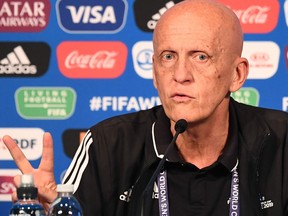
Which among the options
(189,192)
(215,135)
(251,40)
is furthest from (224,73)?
(251,40)

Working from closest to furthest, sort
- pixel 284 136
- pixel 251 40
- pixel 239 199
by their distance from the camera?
pixel 239 199, pixel 284 136, pixel 251 40

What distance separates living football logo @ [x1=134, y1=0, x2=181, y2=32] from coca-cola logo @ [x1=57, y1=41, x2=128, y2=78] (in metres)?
0.13

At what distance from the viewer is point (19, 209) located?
5.61 ft

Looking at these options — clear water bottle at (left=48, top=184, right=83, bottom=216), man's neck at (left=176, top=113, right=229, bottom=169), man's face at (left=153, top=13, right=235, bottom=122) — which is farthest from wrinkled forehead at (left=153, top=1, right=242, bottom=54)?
clear water bottle at (left=48, top=184, right=83, bottom=216)

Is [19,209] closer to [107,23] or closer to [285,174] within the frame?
[285,174]

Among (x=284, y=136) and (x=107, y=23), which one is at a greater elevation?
(x=107, y=23)

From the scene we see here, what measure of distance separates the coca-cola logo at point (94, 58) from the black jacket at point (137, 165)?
3.27 feet

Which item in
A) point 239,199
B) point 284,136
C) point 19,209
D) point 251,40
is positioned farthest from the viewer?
point 251,40

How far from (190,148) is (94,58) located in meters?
1.16

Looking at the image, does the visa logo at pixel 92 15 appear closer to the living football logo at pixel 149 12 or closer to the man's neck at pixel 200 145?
the living football logo at pixel 149 12

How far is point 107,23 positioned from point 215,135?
1.20 metres

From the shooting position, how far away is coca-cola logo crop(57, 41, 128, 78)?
3.24m

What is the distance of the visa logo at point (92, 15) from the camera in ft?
10.6

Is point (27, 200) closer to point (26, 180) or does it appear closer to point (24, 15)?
point (26, 180)
